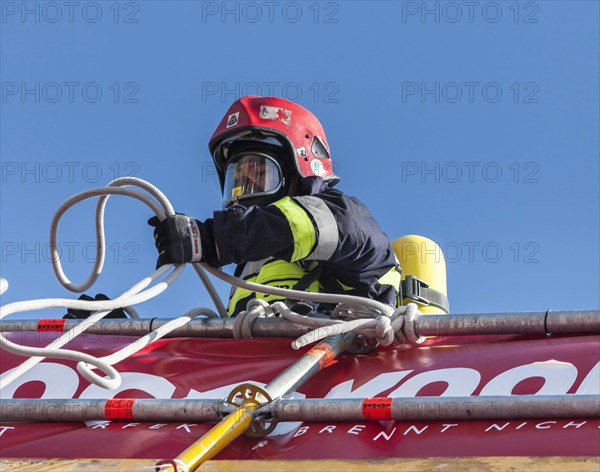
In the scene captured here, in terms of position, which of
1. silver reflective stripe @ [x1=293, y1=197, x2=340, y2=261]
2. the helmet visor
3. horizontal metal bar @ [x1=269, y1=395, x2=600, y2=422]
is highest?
the helmet visor

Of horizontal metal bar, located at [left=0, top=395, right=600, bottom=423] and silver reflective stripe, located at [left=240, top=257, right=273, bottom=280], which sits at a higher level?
silver reflective stripe, located at [left=240, top=257, right=273, bottom=280]

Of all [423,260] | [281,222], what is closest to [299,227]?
[281,222]

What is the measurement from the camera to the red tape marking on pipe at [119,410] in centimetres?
306

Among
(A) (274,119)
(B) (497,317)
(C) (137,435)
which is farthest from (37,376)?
(A) (274,119)

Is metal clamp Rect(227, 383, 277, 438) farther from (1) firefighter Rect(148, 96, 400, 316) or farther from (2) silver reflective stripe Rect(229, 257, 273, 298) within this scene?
(2) silver reflective stripe Rect(229, 257, 273, 298)

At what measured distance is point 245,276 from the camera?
4.83 metres

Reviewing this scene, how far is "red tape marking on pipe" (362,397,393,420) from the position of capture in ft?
9.26

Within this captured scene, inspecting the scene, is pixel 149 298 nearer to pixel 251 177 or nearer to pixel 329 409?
pixel 329 409

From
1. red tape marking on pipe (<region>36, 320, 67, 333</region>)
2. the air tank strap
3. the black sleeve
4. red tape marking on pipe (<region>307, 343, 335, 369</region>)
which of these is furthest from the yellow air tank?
red tape marking on pipe (<region>36, 320, 67, 333</region>)

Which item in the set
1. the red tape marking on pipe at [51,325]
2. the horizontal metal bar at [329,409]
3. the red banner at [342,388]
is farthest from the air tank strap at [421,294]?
the horizontal metal bar at [329,409]

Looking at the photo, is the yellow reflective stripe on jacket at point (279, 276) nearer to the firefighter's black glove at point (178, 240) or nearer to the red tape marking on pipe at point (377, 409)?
the firefighter's black glove at point (178, 240)

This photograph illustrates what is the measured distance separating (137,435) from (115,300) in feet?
2.04

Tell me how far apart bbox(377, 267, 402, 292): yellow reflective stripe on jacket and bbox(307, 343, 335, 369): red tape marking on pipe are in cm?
142

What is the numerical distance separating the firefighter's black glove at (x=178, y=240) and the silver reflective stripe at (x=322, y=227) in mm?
606
